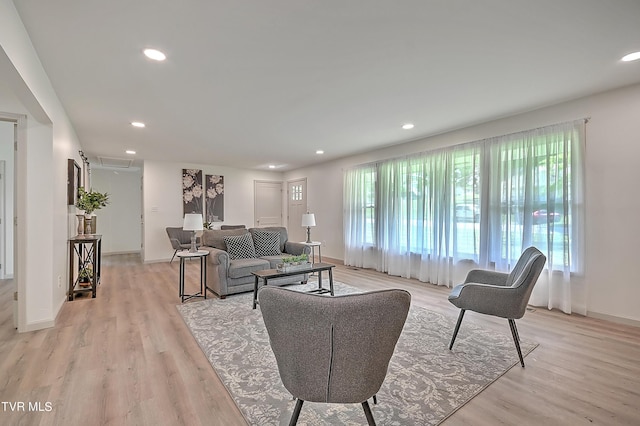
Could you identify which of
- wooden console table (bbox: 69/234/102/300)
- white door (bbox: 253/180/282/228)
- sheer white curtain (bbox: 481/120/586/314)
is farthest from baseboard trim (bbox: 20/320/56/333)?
white door (bbox: 253/180/282/228)

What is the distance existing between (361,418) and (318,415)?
0.26 meters

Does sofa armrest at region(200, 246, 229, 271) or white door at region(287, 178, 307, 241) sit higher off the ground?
white door at region(287, 178, 307, 241)

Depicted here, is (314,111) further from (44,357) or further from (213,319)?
(44,357)

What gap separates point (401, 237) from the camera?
5316 millimetres

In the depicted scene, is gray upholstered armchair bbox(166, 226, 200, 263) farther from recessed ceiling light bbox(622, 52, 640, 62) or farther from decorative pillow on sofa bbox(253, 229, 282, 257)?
recessed ceiling light bbox(622, 52, 640, 62)

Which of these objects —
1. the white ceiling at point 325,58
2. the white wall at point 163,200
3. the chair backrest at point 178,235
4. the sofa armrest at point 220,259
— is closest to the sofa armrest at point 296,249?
the sofa armrest at point 220,259

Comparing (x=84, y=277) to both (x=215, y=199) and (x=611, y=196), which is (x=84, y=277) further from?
(x=611, y=196)

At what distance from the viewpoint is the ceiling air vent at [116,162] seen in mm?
6746

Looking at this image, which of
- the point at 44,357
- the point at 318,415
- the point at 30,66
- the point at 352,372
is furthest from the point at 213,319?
the point at 30,66

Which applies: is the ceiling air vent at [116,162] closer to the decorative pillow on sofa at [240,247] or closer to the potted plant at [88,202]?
the potted plant at [88,202]

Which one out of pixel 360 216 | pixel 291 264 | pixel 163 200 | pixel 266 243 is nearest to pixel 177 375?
pixel 291 264

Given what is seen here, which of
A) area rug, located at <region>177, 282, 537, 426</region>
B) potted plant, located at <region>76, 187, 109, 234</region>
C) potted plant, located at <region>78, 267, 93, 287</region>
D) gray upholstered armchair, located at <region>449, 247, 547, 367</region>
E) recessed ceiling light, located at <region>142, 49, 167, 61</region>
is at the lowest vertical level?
area rug, located at <region>177, 282, 537, 426</region>

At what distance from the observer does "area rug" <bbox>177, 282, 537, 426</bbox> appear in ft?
5.76

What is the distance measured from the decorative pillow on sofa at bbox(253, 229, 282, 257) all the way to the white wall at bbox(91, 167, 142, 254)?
202 inches
